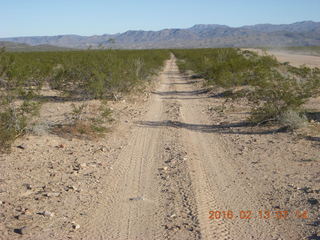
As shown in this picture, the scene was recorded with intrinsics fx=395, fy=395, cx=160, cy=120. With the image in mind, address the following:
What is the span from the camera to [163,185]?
274 inches

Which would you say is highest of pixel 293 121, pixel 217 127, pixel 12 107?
pixel 12 107

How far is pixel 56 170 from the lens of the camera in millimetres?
7680

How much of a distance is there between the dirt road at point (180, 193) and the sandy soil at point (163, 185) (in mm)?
15

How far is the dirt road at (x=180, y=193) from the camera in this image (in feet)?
17.2

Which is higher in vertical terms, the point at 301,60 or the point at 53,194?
the point at 53,194

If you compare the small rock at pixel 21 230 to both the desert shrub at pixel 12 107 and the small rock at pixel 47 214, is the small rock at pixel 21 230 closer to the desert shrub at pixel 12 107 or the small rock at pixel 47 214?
the small rock at pixel 47 214

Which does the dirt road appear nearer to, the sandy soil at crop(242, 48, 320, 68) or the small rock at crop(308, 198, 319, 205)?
the small rock at crop(308, 198, 319, 205)

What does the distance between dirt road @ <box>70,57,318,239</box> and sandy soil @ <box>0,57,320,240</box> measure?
0.02m

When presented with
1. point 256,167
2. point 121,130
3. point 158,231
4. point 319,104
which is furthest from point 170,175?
point 319,104

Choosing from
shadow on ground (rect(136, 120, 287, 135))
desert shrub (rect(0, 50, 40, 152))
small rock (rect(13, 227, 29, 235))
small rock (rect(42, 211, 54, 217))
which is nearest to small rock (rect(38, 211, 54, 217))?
small rock (rect(42, 211, 54, 217))

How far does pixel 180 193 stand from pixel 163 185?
50 cm

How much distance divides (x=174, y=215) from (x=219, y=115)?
8425 mm
